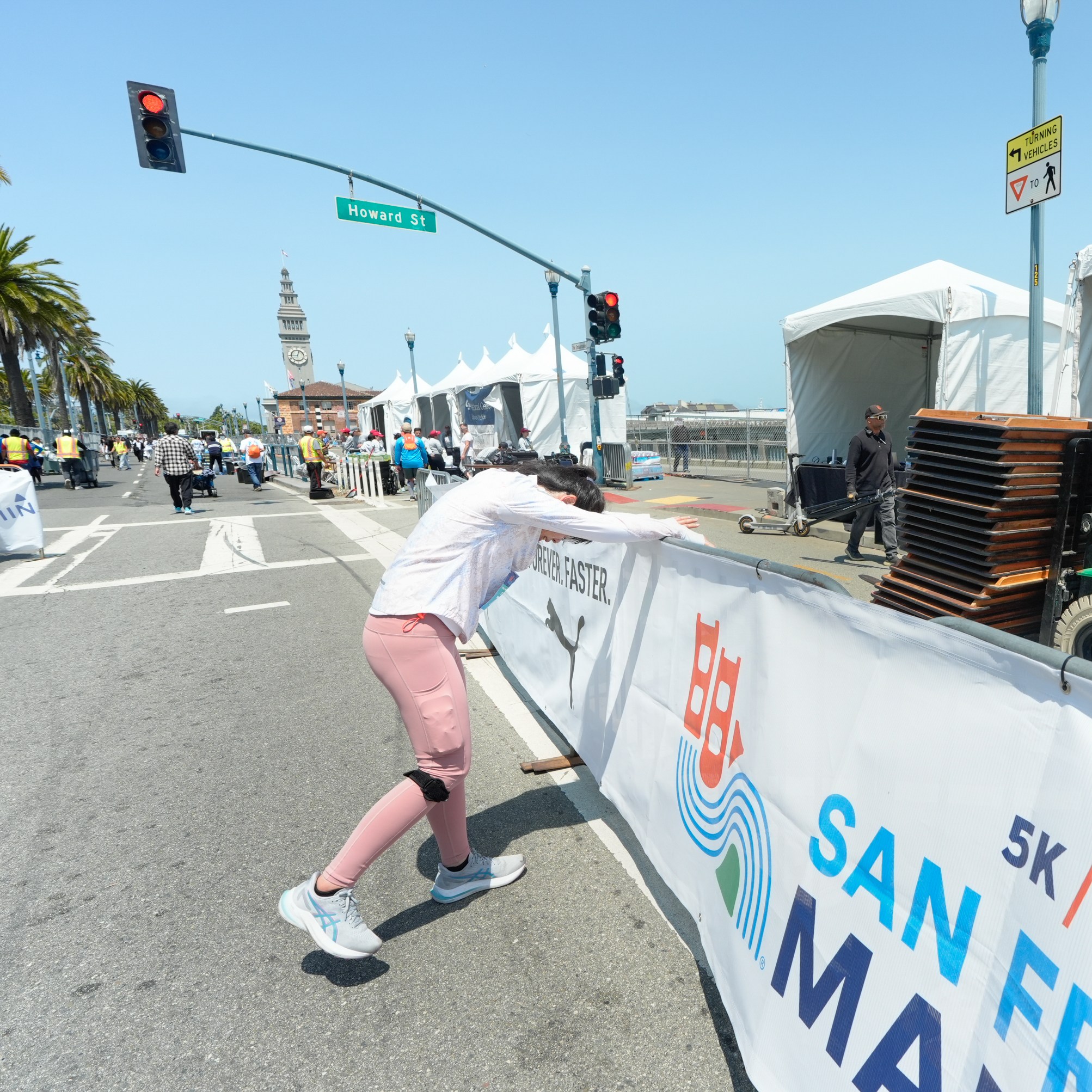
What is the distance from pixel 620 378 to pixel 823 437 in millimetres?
4834

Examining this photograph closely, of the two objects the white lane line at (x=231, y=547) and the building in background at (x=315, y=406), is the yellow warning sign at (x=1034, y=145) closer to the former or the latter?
the white lane line at (x=231, y=547)

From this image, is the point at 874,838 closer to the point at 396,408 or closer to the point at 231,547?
the point at 231,547

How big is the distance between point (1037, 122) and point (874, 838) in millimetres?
8974

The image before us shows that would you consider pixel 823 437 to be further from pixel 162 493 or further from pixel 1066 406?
pixel 162 493

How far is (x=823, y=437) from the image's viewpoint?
13.8 meters

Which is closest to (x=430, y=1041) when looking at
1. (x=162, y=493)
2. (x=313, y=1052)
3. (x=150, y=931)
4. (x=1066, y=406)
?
(x=313, y=1052)

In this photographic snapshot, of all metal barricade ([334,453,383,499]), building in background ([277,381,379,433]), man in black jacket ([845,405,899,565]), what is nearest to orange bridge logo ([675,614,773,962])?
man in black jacket ([845,405,899,565])

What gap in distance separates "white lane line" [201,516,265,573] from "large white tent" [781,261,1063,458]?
9278mm

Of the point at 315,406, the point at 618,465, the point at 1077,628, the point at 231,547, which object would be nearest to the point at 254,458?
Answer: the point at 618,465

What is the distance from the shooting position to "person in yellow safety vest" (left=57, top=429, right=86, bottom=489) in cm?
2314

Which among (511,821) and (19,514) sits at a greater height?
(19,514)

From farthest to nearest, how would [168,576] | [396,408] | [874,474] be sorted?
[396,408]
[168,576]
[874,474]

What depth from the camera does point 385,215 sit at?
12938 millimetres

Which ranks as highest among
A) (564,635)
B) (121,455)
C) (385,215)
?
(385,215)
